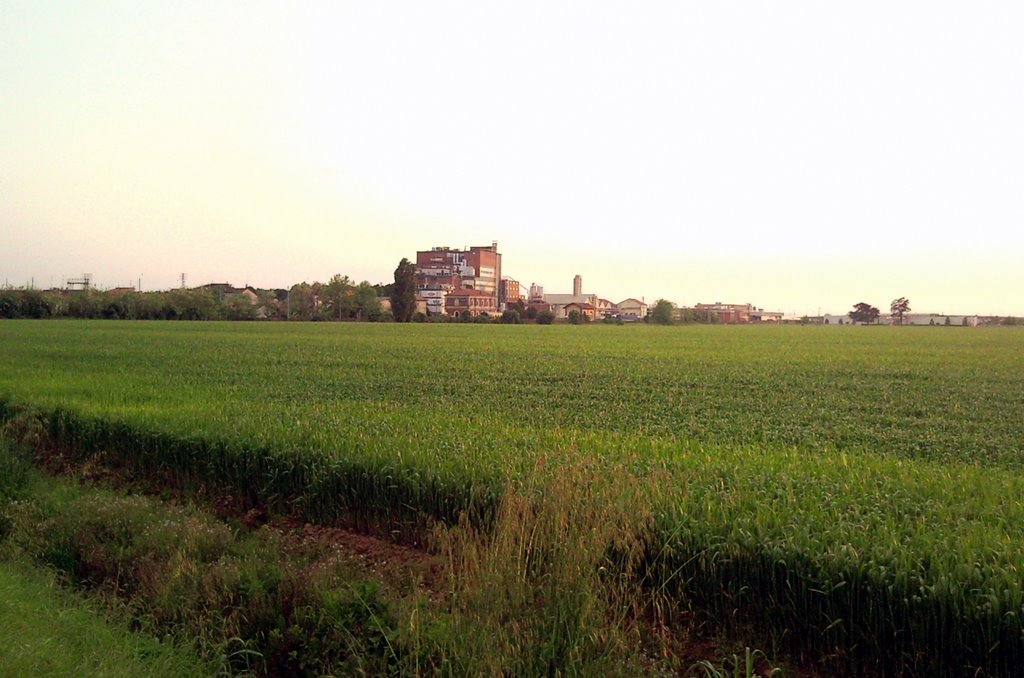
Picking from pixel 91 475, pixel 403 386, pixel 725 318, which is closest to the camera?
pixel 91 475

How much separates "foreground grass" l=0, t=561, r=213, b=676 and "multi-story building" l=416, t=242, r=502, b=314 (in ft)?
465

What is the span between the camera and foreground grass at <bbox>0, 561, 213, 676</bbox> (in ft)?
13.7

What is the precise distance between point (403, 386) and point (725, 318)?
17118cm

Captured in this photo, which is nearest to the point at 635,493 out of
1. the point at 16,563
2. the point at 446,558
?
the point at 446,558

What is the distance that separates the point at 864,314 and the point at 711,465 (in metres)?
213

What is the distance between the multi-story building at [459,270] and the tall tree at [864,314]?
11629 centimetres

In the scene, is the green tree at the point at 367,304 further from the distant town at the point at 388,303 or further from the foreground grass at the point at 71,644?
the foreground grass at the point at 71,644

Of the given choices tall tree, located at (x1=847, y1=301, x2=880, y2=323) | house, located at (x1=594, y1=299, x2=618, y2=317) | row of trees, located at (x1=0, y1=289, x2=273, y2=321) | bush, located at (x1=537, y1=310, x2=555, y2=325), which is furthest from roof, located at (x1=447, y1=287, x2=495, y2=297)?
tall tree, located at (x1=847, y1=301, x2=880, y2=323)

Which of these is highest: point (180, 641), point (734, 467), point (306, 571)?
point (734, 467)

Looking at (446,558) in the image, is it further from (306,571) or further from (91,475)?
(91,475)

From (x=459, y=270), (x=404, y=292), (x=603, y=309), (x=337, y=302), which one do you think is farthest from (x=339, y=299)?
(x=603, y=309)

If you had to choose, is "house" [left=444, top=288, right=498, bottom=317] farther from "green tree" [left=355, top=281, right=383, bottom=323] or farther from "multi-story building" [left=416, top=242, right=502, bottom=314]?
"green tree" [left=355, top=281, right=383, bottom=323]

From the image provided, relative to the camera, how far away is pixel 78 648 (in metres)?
4.54

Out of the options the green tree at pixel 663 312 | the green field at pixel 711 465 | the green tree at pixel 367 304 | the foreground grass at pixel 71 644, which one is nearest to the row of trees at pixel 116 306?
the green tree at pixel 367 304
